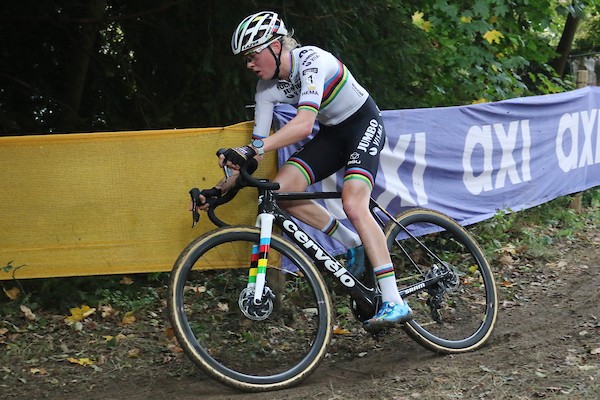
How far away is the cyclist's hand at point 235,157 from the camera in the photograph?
4230 mm

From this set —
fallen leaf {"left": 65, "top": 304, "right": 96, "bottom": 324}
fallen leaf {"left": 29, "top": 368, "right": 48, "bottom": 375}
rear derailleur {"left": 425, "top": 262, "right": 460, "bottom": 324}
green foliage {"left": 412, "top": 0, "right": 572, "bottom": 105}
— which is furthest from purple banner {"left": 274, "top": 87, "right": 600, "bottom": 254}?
fallen leaf {"left": 29, "top": 368, "right": 48, "bottom": 375}

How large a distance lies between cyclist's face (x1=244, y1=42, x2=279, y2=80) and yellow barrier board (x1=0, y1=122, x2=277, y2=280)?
77cm

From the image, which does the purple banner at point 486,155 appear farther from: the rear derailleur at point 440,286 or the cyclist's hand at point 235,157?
the cyclist's hand at point 235,157

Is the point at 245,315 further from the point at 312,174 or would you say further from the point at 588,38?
the point at 588,38

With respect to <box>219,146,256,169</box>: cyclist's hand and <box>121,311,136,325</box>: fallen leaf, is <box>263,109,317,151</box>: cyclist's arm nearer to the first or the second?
Result: <box>219,146,256,169</box>: cyclist's hand

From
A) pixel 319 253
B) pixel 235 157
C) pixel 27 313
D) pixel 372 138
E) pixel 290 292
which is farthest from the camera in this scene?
pixel 290 292

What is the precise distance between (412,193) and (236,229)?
2.61 m

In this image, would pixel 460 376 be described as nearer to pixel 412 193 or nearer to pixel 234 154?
pixel 234 154

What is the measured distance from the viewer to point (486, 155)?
7602mm

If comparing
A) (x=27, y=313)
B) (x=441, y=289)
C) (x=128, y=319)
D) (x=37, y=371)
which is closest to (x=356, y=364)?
(x=441, y=289)

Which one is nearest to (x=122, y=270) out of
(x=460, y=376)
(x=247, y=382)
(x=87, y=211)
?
(x=87, y=211)

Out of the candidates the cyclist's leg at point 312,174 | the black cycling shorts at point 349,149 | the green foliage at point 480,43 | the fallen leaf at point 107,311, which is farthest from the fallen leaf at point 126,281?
the green foliage at point 480,43

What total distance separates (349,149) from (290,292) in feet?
5.36

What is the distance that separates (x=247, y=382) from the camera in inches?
167
